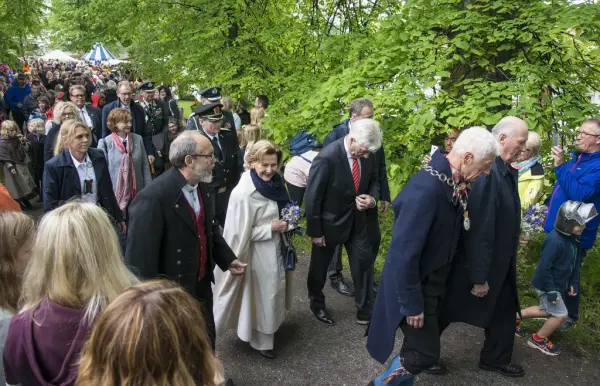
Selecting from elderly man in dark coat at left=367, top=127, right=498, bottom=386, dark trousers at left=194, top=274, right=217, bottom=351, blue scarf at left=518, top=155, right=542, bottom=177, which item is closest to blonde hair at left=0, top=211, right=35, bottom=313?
dark trousers at left=194, top=274, right=217, bottom=351

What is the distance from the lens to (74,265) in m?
2.04

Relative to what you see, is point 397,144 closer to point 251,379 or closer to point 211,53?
point 251,379

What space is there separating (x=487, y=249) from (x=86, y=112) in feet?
23.0

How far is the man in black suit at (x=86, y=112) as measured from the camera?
7.93 meters

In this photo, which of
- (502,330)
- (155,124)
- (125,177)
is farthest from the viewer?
(155,124)

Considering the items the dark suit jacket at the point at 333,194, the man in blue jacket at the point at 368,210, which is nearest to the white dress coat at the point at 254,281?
the dark suit jacket at the point at 333,194

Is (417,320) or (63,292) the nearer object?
(63,292)

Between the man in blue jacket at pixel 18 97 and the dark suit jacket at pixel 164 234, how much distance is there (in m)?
13.3

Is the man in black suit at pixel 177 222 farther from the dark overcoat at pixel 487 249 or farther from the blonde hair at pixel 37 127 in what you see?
the blonde hair at pixel 37 127

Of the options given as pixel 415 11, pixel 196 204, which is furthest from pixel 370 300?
pixel 415 11

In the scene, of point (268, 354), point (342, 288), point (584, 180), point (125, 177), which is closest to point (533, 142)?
point (584, 180)

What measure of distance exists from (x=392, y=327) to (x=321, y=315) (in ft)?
5.63

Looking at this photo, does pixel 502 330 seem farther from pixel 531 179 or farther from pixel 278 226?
pixel 278 226

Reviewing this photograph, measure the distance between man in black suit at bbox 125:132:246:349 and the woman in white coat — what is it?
1.70 ft
